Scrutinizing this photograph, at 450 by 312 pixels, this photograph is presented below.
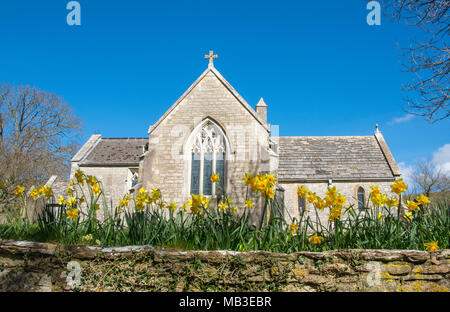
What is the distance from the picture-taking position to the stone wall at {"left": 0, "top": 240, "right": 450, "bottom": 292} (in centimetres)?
366

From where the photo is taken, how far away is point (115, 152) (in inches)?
868

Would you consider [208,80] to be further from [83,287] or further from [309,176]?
[83,287]

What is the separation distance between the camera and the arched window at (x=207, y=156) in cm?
1291

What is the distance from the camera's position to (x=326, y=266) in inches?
146

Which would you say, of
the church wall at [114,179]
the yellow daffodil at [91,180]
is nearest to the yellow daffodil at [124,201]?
the yellow daffodil at [91,180]

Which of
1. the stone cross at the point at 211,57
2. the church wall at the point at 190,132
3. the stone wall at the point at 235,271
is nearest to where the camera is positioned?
the stone wall at the point at 235,271

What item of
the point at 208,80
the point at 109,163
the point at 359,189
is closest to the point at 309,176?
the point at 359,189

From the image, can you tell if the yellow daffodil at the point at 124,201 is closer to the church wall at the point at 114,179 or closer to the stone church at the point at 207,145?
the stone church at the point at 207,145

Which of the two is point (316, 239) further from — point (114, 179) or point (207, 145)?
point (114, 179)

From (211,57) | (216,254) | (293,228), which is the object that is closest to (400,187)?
(293,228)

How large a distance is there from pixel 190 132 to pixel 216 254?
978 centimetres

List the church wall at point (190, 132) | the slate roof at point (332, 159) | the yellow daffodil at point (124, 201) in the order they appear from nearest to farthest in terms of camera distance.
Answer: the yellow daffodil at point (124, 201), the church wall at point (190, 132), the slate roof at point (332, 159)

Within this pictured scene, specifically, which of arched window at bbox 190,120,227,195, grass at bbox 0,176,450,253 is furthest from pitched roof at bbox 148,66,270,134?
grass at bbox 0,176,450,253

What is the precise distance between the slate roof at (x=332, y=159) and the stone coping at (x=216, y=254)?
15.6m
